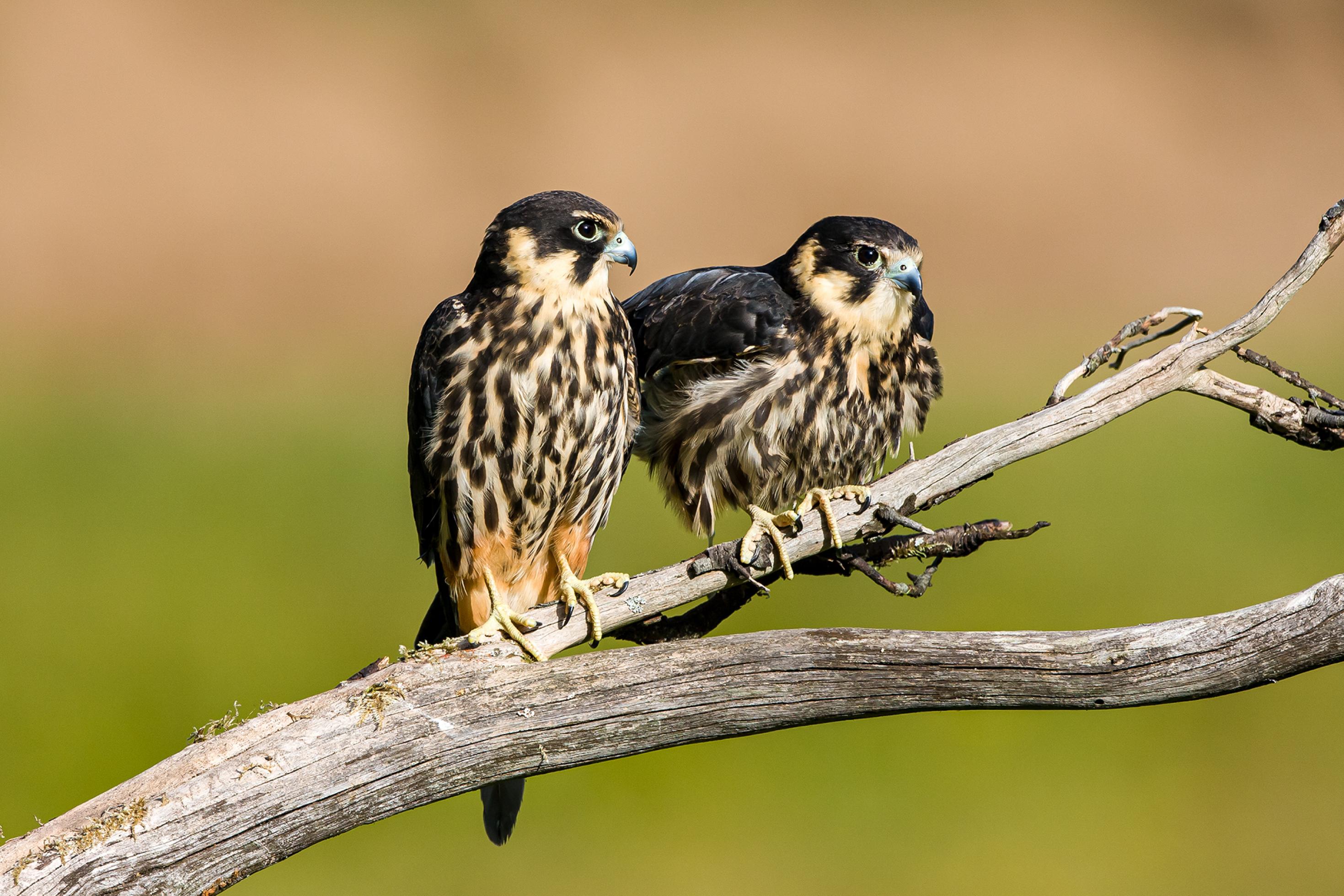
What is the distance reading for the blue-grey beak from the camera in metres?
3.05

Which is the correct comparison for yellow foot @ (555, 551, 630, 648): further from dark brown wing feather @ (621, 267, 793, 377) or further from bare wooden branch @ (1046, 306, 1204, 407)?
bare wooden branch @ (1046, 306, 1204, 407)

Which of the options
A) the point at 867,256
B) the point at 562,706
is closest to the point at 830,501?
the point at 867,256

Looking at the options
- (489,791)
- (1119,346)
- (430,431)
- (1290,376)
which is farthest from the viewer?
(489,791)

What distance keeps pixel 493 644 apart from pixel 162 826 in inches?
28.6

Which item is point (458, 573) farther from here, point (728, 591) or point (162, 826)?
point (162, 826)

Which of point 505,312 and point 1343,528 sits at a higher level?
point 1343,528

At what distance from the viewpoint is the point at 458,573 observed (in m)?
3.03

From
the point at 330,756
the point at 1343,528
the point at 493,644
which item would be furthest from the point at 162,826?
the point at 1343,528

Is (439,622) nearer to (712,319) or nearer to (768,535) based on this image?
(768,535)

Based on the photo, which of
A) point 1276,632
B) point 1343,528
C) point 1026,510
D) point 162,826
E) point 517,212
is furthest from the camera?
point 1343,528

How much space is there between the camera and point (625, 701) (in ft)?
7.92

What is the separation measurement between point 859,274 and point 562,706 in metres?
1.38

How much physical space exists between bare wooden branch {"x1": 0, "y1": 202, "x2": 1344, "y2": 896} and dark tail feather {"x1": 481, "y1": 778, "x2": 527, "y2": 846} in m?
0.72

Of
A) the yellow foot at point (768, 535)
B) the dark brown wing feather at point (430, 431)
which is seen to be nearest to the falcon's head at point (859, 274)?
the yellow foot at point (768, 535)
